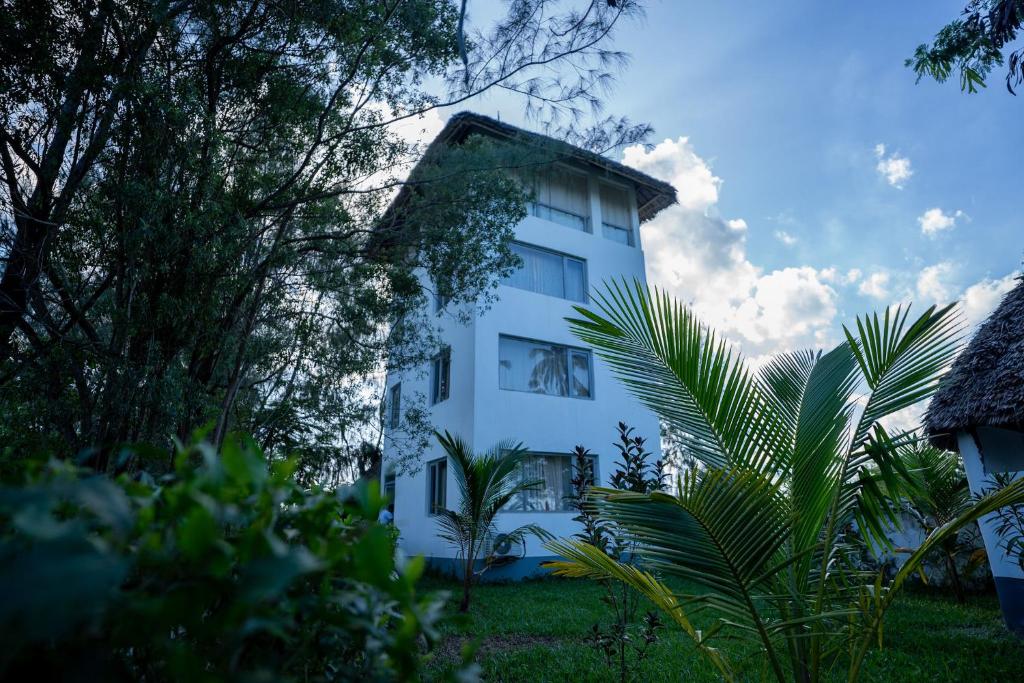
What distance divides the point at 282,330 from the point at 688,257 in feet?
27.2

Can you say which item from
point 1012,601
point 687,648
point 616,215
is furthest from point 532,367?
point 1012,601

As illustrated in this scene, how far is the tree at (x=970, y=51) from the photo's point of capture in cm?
748

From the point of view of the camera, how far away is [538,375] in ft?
40.3

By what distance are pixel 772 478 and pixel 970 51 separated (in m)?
9.29

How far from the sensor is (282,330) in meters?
9.77

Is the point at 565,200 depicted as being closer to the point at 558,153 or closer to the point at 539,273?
the point at 539,273

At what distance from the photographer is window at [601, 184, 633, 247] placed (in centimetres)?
1459

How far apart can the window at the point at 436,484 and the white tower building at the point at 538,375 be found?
3cm

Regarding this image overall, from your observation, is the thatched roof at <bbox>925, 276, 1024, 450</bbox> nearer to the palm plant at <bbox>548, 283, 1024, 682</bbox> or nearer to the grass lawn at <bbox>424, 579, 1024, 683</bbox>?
the grass lawn at <bbox>424, 579, 1024, 683</bbox>

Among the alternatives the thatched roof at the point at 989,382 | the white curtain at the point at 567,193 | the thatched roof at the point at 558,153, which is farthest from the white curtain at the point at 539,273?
the thatched roof at the point at 989,382

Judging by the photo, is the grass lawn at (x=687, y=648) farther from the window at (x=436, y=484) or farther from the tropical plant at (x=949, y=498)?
the window at (x=436, y=484)

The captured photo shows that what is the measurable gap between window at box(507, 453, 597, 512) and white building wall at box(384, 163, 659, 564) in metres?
0.14

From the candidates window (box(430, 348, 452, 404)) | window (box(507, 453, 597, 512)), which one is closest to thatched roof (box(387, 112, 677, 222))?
window (box(430, 348, 452, 404))

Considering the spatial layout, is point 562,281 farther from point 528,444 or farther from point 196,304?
point 196,304
